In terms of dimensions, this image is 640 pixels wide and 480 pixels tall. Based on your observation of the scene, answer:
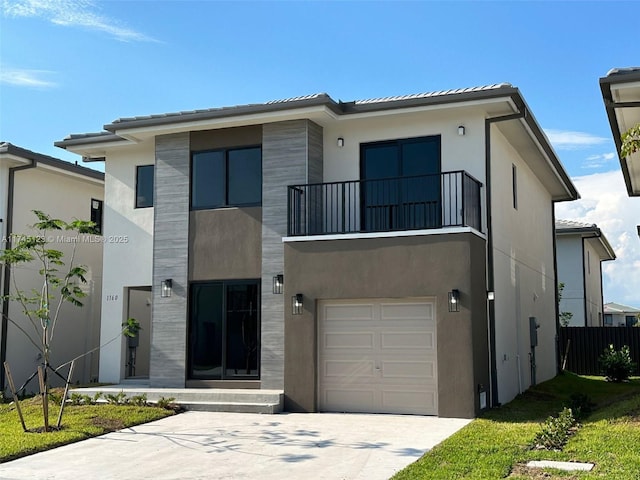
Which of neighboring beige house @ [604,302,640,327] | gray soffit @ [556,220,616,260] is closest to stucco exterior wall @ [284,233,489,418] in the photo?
gray soffit @ [556,220,616,260]

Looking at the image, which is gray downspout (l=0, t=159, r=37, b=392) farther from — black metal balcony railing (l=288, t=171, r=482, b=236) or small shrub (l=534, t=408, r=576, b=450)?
small shrub (l=534, t=408, r=576, b=450)

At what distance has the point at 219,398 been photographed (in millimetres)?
14312

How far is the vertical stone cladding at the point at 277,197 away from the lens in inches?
586

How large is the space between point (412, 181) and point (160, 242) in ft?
18.8

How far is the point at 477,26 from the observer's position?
1267 centimetres

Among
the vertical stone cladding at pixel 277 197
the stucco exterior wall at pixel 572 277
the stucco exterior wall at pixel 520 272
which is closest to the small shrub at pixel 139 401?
the vertical stone cladding at pixel 277 197

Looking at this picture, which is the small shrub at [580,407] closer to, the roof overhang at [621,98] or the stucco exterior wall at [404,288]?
the stucco exterior wall at [404,288]

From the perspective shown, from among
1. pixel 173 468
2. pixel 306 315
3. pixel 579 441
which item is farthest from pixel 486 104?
pixel 173 468

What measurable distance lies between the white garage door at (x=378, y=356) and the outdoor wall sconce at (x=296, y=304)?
0.46 meters

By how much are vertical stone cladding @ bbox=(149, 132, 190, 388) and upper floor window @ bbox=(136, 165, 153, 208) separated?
103cm

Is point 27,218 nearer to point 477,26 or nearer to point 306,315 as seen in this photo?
point 306,315

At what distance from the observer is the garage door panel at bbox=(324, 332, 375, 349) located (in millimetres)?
13961

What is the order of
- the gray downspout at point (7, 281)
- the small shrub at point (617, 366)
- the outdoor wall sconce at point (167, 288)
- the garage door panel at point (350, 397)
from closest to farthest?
the garage door panel at point (350, 397), the outdoor wall sconce at point (167, 288), the gray downspout at point (7, 281), the small shrub at point (617, 366)

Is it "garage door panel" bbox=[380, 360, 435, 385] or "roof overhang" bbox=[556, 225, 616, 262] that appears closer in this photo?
"garage door panel" bbox=[380, 360, 435, 385]
